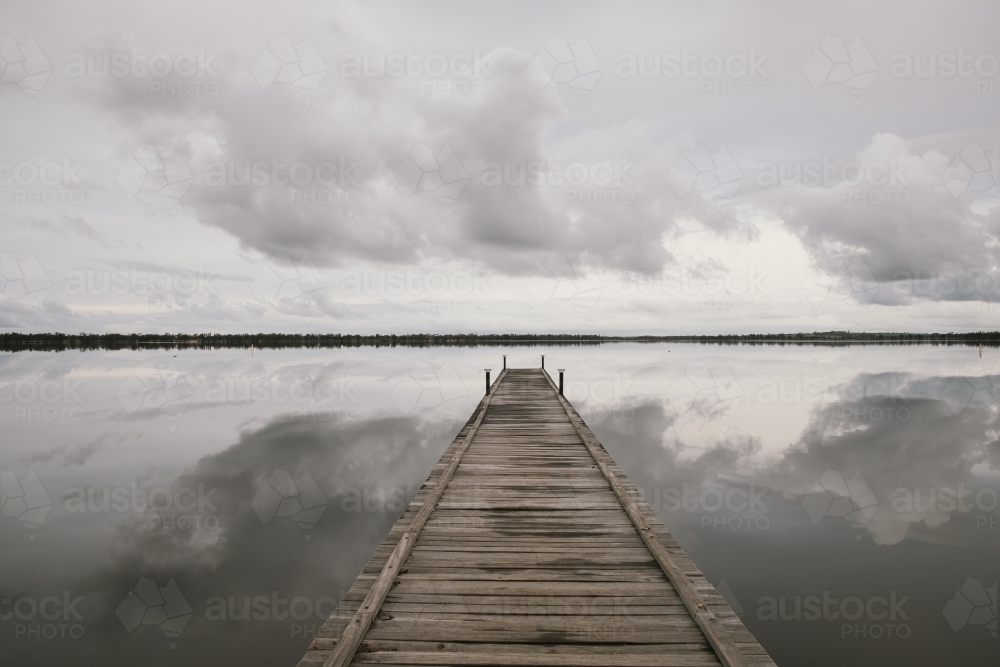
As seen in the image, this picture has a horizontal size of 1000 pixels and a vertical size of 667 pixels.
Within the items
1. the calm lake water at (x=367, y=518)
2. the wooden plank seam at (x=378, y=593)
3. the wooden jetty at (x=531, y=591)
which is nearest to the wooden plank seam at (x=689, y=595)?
the wooden jetty at (x=531, y=591)

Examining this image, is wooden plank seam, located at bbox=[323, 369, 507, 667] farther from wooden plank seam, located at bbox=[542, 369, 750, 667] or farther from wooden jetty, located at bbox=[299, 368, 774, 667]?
wooden plank seam, located at bbox=[542, 369, 750, 667]

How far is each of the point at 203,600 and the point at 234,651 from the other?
134cm

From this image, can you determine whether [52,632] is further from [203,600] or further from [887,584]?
[887,584]

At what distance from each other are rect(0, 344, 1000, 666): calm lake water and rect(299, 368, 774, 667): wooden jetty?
6.97ft

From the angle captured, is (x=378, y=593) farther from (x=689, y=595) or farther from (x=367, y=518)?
(x=367, y=518)

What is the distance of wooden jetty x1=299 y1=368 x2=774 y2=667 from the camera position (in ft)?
11.0

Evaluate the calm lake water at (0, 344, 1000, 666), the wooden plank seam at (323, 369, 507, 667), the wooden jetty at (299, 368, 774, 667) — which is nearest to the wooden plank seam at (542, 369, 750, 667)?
the wooden jetty at (299, 368, 774, 667)

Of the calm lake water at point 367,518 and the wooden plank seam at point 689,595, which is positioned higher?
the wooden plank seam at point 689,595

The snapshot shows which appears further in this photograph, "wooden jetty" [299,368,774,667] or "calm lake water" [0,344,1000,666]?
"calm lake water" [0,344,1000,666]

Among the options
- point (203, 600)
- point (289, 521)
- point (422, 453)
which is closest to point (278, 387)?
point (422, 453)

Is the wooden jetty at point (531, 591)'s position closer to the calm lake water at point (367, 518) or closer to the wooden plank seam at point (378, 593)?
the wooden plank seam at point (378, 593)

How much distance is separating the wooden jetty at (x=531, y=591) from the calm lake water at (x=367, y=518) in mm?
2125

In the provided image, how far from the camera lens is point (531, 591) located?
4.15 meters

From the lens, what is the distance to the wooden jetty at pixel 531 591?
11.0 feet
